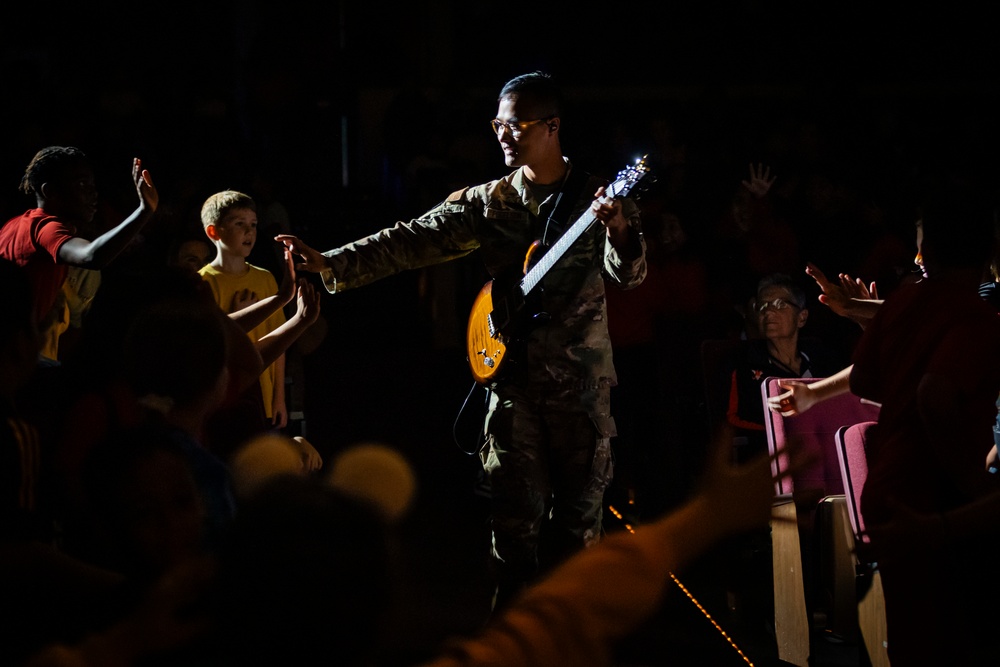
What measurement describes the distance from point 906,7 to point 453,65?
4868mm

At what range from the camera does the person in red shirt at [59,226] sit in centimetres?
362

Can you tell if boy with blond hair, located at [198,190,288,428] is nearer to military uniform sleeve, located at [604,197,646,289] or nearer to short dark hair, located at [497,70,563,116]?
short dark hair, located at [497,70,563,116]

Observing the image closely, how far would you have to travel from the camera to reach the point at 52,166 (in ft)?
13.0

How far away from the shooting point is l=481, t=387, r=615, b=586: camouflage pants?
11.7 feet

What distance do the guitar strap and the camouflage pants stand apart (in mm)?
526

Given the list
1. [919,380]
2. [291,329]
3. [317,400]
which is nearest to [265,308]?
[291,329]

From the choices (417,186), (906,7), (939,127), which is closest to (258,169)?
(417,186)

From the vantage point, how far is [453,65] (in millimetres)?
11336

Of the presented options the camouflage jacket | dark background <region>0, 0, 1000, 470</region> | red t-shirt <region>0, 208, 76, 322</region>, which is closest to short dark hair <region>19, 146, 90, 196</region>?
red t-shirt <region>0, 208, 76, 322</region>

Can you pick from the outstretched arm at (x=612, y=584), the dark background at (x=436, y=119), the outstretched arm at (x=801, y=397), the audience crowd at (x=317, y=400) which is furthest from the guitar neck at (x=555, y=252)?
the outstretched arm at (x=612, y=584)

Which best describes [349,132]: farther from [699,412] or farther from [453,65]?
[699,412]

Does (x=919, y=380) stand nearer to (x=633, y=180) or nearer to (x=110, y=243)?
(x=633, y=180)

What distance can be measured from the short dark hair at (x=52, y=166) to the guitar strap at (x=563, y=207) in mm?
1736

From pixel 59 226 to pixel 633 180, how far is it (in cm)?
197
